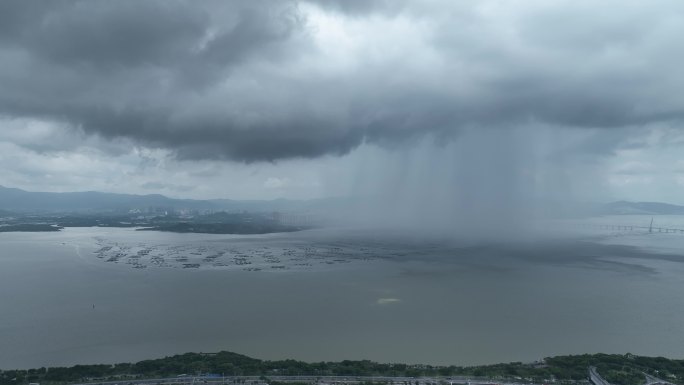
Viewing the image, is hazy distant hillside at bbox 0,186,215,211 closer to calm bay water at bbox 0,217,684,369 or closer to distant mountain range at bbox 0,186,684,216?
distant mountain range at bbox 0,186,684,216

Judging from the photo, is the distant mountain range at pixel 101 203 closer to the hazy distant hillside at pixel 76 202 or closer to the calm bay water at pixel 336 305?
the hazy distant hillside at pixel 76 202

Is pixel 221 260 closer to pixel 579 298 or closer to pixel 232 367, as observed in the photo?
pixel 232 367

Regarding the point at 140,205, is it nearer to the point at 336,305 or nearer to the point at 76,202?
the point at 76,202

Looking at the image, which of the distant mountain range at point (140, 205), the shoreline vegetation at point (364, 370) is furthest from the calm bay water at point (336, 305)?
the distant mountain range at point (140, 205)

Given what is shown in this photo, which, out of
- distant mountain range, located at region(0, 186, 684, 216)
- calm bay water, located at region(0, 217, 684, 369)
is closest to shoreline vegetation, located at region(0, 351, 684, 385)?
calm bay water, located at region(0, 217, 684, 369)

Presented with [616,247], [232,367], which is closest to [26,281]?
[232,367]

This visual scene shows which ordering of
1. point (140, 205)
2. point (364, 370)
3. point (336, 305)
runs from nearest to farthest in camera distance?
point (364, 370)
point (336, 305)
point (140, 205)

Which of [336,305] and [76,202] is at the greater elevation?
[76,202]

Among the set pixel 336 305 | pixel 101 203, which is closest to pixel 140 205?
pixel 101 203

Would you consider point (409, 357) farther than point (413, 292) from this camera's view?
No
